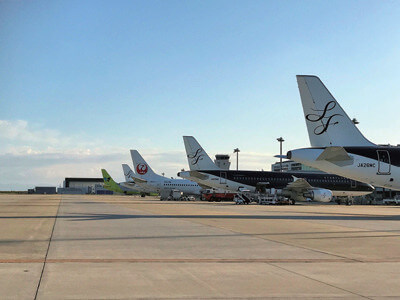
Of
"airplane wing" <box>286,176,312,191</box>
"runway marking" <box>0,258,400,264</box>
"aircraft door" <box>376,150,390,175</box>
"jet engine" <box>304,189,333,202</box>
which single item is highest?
"aircraft door" <box>376,150,390,175</box>

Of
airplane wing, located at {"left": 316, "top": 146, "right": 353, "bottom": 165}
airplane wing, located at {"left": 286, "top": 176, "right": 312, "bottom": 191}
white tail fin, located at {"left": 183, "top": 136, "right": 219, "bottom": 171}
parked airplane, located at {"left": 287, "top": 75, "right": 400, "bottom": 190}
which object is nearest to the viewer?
airplane wing, located at {"left": 316, "top": 146, "right": 353, "bottom": 165}

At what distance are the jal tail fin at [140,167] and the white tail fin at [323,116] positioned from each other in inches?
2546

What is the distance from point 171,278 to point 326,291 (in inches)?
103

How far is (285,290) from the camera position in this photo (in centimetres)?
705

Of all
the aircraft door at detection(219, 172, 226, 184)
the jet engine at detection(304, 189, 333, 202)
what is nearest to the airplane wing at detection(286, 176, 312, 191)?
the jet engine at detection(304, 189, 333, 202)

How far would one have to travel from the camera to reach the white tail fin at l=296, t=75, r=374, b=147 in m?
32.9

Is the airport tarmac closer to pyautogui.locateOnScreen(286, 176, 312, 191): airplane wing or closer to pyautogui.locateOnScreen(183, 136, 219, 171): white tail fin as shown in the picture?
pyautogui.locateOnScreen(286, 176, 312, 191): airplane wing

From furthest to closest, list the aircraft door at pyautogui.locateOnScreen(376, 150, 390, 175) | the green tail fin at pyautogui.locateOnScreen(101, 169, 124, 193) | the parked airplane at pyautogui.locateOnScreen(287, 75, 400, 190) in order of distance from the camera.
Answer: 1. the green tail fin at pyautogui.locateOnScreen(101, 169, 124, 193)
2. the aircraft door at pyautogui.locateOnScreen(376, 150, 390, 175)
3. the parked airplane at pyautogui.locateOnScreen(287, 75, 400, 190)

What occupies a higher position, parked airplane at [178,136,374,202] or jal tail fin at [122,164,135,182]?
jal tail fin at [122,164,135,182]

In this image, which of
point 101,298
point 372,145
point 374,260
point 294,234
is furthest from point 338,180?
point 101,298

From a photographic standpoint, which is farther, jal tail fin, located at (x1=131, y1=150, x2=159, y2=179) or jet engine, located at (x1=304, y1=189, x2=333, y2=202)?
jal tail fin, located at (x1=131, y1=150, x2=159, y2=179)

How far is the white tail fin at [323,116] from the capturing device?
32938 mm

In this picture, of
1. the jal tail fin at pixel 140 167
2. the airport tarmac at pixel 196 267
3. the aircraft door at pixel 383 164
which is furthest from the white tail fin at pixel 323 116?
the jal tail fin at pixel 140 167

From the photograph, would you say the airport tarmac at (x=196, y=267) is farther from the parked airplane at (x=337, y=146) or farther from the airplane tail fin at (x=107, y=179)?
the airplane tail fin at (x=107, y=179)
